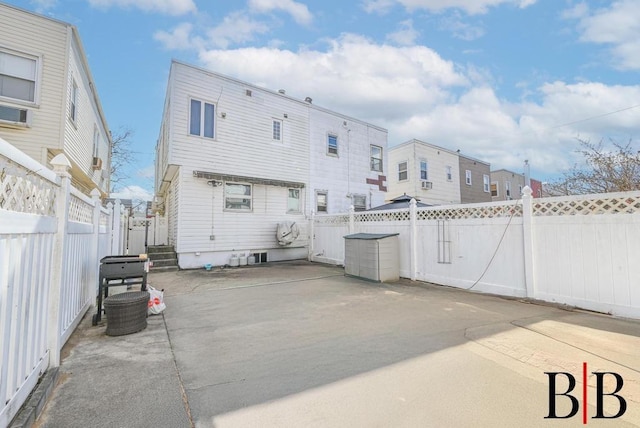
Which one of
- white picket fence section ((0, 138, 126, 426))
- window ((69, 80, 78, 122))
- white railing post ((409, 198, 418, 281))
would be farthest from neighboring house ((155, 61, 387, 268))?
white picket fence section ((0, 138, 126, 426))

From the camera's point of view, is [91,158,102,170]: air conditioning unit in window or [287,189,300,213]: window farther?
[287,189,300,213]: window

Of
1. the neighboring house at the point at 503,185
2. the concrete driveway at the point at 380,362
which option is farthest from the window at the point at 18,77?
the neighboring house at the point at 503,185

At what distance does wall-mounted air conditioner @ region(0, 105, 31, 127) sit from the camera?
7180mm

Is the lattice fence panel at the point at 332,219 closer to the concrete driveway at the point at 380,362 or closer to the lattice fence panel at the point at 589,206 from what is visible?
the concrete driveway at the point at 380,362

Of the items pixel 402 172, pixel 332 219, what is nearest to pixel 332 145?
pixel 332 219

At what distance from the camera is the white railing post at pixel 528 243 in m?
5.35

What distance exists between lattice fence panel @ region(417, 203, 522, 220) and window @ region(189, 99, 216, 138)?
26.9 ft

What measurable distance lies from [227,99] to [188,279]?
708 cm

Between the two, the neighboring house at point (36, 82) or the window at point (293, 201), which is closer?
the neighboring house at point (36, 82)

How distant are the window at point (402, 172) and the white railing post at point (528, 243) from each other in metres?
12.9

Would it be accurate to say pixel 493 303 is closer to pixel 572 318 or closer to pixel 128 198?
pixel 572 318

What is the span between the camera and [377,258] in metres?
7.56

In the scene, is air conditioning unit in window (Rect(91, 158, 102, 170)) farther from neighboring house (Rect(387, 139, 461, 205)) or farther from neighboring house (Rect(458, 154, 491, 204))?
neighboring house (Rect(458, 154, 491, 204))

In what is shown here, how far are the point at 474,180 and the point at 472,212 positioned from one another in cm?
1725
